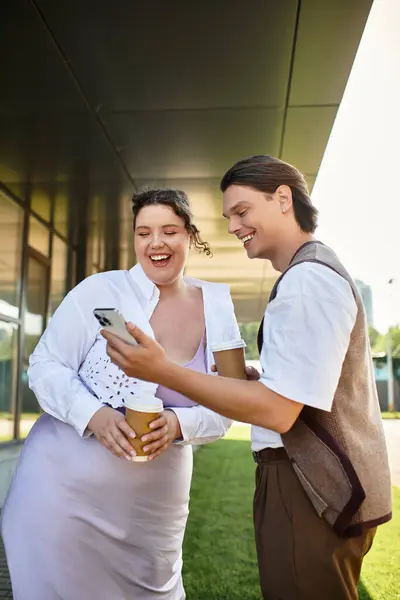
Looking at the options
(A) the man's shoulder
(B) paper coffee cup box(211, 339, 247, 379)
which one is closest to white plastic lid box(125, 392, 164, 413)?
(B) paper coffee cup box(211, 339, 247, 379)

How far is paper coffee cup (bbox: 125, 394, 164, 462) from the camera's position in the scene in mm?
1646

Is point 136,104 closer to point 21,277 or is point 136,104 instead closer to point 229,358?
point 229,358

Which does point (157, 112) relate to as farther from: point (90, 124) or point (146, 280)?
point (146, 280)

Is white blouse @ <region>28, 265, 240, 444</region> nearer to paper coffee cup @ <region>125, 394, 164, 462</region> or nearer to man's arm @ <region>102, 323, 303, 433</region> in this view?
paper coffee cup @ <region>125, 394, 164, 462</region>

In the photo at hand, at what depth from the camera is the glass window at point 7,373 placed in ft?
24.1

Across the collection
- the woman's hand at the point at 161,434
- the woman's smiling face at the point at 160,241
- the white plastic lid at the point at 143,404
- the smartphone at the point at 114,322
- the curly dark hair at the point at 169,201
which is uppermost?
the curly dark hair at the point at 169,201

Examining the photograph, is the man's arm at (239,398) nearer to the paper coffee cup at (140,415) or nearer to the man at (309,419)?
the man at (309,419)

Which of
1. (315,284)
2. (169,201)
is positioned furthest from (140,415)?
(169,201)

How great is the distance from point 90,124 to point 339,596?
4305mm

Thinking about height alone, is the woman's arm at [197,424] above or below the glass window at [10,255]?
below

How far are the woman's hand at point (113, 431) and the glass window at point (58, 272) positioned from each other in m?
7.19

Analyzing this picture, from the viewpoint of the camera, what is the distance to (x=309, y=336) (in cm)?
131

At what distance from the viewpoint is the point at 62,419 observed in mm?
1999

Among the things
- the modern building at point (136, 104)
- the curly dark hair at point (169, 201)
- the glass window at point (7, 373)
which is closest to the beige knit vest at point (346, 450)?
the curly dark hair at point (169, 201)
